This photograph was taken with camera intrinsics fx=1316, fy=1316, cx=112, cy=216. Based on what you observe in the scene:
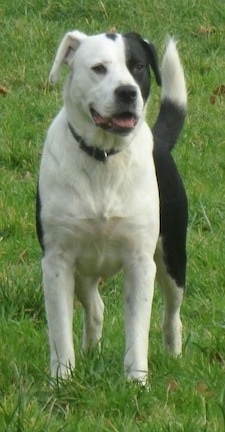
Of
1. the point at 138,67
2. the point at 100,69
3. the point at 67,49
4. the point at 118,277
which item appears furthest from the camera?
the point at 118,277

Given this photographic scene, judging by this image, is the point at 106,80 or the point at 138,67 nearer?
the point at 106,80

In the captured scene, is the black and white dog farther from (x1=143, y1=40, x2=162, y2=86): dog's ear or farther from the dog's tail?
the dog's tail

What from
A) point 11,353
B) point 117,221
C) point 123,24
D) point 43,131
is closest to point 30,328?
point 11,353

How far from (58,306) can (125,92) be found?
939 mm

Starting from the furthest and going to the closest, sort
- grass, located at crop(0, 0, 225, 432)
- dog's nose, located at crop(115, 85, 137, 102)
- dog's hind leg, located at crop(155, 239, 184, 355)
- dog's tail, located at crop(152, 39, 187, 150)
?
dog's tail, located at crop(152, 39, 187, 150), dog's hind leg, located at crop(155, 239, 184, 355), dog's nose, located at crop(115, 85, 137, 102), grass, located at crop(0, 0, 225, 432)

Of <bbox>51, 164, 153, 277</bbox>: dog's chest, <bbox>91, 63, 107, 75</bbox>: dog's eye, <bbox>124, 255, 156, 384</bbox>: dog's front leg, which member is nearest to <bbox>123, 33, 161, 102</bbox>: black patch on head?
Result: <bbox>91, 63, 107, 75</bbox>: dog's eye

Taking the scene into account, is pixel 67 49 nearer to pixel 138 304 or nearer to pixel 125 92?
pixel 125 92

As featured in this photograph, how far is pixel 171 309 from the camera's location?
6.25 m

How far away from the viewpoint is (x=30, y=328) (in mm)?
6070

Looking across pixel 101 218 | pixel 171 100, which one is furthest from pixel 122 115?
pixel 171 100

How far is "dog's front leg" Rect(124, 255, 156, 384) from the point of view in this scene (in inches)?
215

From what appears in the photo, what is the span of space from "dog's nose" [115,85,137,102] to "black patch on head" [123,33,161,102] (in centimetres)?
21

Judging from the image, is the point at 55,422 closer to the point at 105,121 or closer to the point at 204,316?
the point at 105,121

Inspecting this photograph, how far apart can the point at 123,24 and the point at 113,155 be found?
20.2 feet
